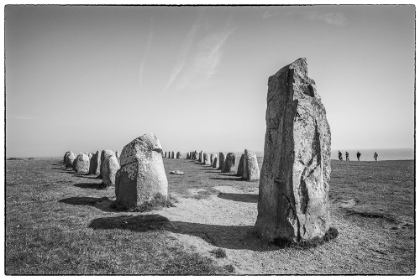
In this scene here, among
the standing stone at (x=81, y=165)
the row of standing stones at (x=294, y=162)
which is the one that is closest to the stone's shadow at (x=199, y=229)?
the row of standing stones at (x=294, y=162)

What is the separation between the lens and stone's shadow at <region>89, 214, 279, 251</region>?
6.37 meters

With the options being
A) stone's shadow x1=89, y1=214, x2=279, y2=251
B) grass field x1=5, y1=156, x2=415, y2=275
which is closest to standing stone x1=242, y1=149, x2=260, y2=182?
grass field x1=5, y1=156, x2=415, y2=275

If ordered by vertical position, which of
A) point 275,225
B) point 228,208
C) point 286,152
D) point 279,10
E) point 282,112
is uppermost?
point 279,10

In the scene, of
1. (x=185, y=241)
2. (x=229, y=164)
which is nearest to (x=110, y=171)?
(x=185, y=241)

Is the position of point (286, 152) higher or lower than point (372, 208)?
higher

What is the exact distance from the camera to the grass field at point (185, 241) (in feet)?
17.0

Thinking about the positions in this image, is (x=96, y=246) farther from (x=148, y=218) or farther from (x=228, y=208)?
(x=228, y=208)

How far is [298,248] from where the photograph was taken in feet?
19.3

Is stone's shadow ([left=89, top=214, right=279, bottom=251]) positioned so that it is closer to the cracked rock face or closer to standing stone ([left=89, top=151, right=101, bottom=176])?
the cracked rock face

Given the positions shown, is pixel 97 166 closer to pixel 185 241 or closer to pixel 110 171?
pixel 110 171

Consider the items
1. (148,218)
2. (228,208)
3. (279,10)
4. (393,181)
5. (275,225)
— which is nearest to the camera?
(275,225)

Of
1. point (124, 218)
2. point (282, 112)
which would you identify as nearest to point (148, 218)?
point (124, 218)

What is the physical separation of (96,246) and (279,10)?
25.0 ft
